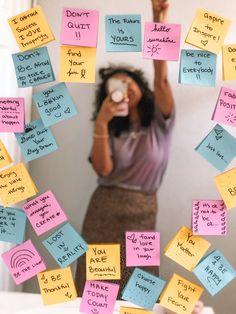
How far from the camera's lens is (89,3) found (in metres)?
1.24

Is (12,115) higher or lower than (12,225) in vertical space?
higher

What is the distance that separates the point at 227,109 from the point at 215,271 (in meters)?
0.28

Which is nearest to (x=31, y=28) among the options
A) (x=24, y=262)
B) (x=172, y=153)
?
(x=24, y=262)

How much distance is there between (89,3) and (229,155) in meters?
0.67

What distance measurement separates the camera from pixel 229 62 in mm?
750

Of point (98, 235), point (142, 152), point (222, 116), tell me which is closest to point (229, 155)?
point (222, 116)

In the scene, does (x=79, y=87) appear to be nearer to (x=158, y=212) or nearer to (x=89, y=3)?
(x=89, y=3)

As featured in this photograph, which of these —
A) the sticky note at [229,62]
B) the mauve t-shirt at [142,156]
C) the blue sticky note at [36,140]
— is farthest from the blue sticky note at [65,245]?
the mauve t-shirt at [142,156]

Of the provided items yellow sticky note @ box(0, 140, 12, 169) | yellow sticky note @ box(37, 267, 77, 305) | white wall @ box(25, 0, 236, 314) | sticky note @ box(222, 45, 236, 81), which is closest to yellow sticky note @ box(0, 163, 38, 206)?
yellow sticky note @ box(0, 140, 12, 169)

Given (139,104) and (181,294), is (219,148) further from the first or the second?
(139,104)

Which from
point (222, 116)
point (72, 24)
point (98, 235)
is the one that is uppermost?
point (72, 24)

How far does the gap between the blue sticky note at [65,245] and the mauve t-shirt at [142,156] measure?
1.61 ft

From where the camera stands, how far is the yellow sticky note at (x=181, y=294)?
805mm

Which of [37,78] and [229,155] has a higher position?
[37,78]
